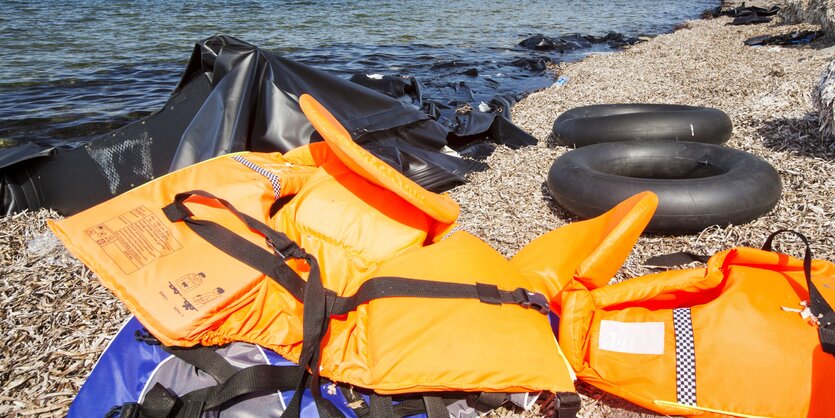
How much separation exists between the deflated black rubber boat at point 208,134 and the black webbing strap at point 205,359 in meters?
1.78

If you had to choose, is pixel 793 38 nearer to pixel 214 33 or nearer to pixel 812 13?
pixel 812 13

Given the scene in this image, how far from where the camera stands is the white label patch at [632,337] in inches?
73.9

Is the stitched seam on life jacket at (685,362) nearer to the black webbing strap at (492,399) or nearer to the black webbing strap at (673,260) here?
the black webbing strap at (492,399)

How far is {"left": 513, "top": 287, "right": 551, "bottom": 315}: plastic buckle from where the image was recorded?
1.85 meters

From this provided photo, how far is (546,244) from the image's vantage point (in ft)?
7.85

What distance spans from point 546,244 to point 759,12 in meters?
19.0

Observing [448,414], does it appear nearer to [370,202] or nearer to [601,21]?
[370,202]

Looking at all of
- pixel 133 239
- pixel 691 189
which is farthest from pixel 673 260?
pixel 133 239

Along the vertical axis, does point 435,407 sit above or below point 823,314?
below

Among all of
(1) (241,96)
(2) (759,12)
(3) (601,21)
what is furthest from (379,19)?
(1) (241,96)

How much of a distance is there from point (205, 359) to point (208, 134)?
2.03 metres

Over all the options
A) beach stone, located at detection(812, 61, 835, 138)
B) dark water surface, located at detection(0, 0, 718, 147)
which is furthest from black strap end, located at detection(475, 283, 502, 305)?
dark water surface, located at detection(0, 0, 718, 147)

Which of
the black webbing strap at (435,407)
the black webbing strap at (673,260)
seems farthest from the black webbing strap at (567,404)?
the black webbing strap at (673,260)

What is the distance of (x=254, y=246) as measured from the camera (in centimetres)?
206
